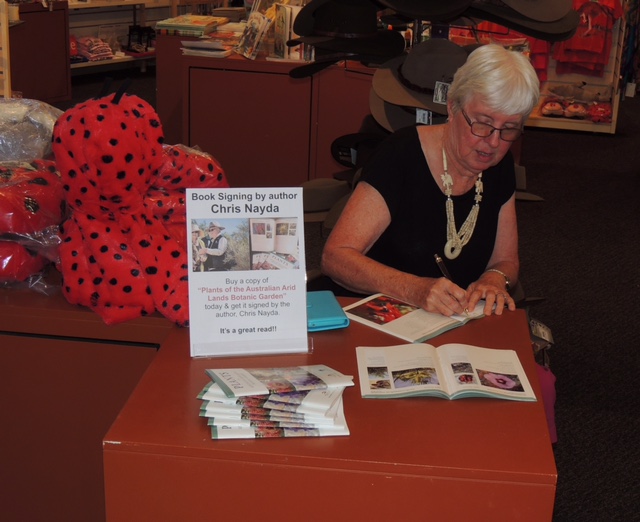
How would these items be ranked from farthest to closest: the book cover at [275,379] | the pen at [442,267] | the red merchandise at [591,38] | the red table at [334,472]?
1. the red merchandise at [591,38]
2. the pen at [442,267]
3. the book cover at [275,379]
4. the red table at [334,472]

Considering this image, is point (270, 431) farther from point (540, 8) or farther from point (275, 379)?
point (540, 8)

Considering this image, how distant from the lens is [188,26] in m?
4.99

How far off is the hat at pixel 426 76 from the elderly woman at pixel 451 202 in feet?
1.70

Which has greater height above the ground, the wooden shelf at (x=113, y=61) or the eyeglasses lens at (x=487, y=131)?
→ the eyeglasses lens at (x=487, y=131)

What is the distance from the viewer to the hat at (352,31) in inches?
116

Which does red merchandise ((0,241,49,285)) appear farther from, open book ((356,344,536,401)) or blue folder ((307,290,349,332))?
open book ((356,344,536,401))

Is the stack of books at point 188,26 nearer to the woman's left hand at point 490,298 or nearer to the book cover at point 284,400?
the woman's left hand at point 490,298

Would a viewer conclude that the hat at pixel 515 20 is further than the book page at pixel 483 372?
Yes

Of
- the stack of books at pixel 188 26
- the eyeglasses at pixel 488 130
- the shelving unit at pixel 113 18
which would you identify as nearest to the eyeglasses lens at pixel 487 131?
the eyeglasses at pixel 488 130

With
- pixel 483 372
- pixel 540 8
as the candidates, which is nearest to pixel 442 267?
pixel 483 372

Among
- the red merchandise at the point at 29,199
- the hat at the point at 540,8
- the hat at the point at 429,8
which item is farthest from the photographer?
the hat at the point at 540,8

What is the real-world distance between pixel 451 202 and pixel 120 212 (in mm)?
917

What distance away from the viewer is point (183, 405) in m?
1.51

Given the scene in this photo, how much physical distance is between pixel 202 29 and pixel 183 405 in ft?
12.6
